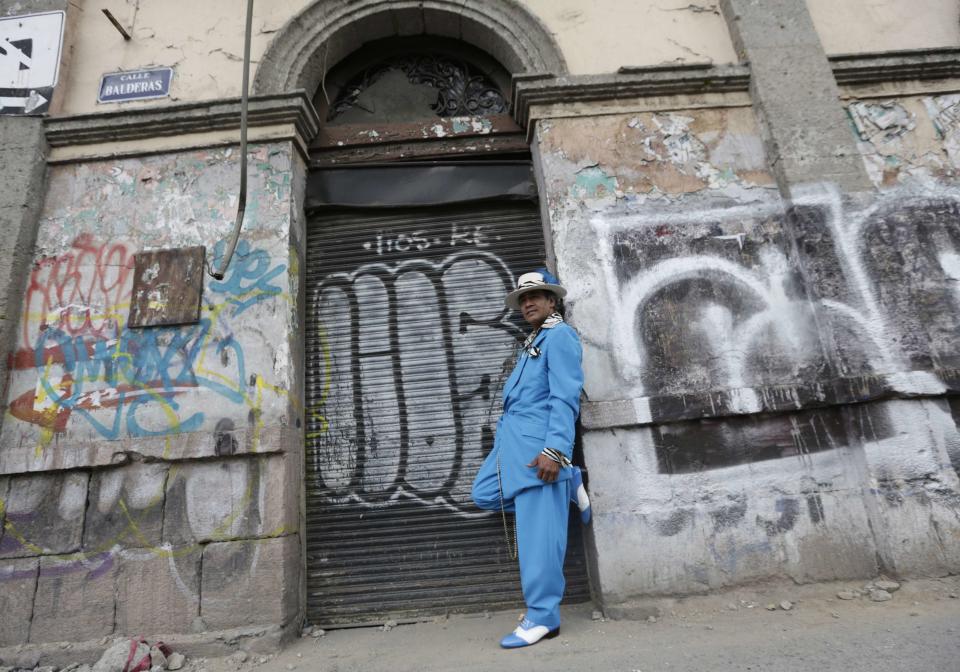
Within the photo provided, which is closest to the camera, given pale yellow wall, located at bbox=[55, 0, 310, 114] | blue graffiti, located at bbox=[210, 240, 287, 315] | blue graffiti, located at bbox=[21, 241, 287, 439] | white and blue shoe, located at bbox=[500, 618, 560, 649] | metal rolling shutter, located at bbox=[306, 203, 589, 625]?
white and blue shoe, located at bbox=[500, 618, 560, 649]

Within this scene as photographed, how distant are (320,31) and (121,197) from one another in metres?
2.03

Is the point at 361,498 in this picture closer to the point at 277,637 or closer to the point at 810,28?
the point at 277,637

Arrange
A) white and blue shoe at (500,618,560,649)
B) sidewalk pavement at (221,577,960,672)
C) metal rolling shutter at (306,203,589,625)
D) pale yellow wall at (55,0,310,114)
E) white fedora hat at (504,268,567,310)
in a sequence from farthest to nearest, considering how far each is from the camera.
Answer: pale yellow wall at (55,0,310,114), metal rolling shutter at (306,203,589,625), white fedora hat at (504,268,567,310), white and blue shoe at (500,618,560,649), sidewalk pavement at (221,577,960,672)

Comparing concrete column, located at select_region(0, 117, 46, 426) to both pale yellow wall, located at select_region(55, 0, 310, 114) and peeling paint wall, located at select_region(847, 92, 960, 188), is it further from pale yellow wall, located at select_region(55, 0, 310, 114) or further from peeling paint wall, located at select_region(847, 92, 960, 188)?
peeling paint wall, located at select_region(847, 92, 960, 188)

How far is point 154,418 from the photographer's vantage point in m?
3.58

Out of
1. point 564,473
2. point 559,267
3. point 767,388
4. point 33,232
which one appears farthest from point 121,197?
point 767,388

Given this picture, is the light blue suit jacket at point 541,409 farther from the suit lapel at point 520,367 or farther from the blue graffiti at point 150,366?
the blue graffiti at point 150,366

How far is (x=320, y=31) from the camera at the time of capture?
455 cm

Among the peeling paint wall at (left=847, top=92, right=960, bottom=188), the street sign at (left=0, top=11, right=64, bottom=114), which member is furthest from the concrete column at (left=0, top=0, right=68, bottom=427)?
the peeling paint wall at (left=847, top=92, right=960, bottom=188)

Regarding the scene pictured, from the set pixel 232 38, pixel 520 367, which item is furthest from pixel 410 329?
pixel 232 38

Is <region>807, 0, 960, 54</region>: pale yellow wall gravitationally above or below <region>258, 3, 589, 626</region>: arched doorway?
above

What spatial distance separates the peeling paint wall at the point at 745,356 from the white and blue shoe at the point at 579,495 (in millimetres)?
110

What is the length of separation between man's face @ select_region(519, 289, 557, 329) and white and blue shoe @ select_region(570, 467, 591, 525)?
0.91 meters

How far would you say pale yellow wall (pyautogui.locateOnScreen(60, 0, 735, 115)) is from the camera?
4461 millimetres
